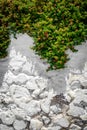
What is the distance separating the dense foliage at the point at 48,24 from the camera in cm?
621

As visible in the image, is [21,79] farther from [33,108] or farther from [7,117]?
[7,117]

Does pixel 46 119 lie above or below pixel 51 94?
below

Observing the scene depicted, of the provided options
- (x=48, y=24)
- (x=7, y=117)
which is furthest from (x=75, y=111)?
(x=48, y=24)

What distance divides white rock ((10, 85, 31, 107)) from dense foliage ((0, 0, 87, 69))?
720mm

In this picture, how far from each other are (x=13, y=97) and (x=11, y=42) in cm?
118

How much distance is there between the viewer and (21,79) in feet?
20.8

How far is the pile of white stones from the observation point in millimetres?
6070

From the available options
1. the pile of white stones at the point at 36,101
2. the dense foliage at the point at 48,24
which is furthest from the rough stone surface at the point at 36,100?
the dense foliage at the point at 48,24

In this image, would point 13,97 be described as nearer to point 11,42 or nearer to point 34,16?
point 11,42

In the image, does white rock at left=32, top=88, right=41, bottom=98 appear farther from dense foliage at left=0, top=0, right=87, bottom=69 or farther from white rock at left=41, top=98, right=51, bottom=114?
dense foliage at left=0, top=0, right=87, bottom=69

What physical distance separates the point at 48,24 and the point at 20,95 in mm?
1568

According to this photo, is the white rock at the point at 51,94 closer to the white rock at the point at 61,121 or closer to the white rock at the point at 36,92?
the white rock at the point at 36,92

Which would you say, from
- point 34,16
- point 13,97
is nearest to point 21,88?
point 13,97

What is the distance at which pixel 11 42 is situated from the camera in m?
6.65
